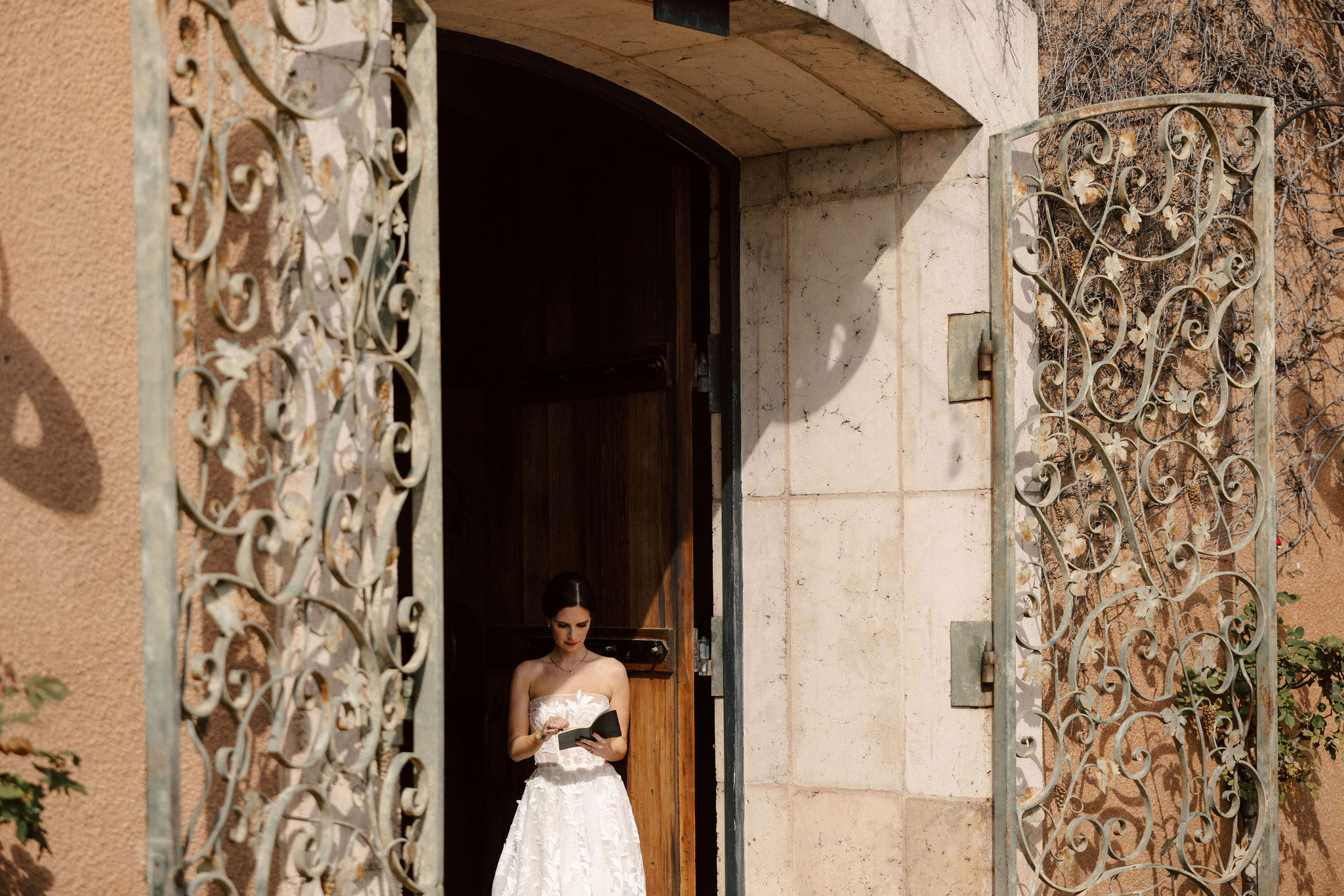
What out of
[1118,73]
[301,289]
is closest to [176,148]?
[301,289]

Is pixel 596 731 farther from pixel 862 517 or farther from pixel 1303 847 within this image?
pixel 1303 847

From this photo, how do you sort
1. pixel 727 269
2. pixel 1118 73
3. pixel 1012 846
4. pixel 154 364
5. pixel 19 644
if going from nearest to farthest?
pixel 154 364 → pixel 19 644 → pixel 1012 846 → pixel 727 269 → pixel 1118 73

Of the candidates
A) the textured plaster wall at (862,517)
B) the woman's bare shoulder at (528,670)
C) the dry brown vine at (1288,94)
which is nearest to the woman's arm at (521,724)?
the woman's bare shoulder at (528,670)

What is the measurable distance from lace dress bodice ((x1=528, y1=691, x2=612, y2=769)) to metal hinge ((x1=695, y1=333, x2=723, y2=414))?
97 cm

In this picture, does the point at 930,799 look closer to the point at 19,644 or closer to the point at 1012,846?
the point at 1012,846

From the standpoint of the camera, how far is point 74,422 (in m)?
2.30

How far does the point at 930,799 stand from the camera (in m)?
3.74

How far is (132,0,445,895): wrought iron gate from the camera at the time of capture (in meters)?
2.07

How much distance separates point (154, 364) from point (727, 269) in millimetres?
2424

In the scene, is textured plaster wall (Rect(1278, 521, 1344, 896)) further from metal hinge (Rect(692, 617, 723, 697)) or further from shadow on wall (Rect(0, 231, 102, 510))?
shadow on wall (Rect(0, 231, 102, 510))

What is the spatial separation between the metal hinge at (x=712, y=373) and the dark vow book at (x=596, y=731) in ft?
3.21

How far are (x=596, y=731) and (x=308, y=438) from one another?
1.97 metres

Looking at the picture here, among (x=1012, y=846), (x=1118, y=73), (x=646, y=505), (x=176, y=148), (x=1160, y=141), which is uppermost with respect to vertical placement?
(x=1118, y=73)

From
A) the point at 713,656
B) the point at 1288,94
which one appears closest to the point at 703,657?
the point at 713,656
